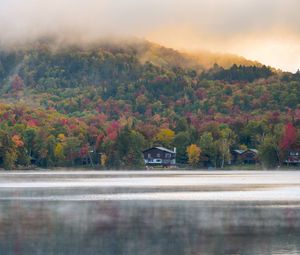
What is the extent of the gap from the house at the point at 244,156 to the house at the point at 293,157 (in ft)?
37.2

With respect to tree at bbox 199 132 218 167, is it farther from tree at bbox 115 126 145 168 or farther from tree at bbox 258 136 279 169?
tree at bbox 115 126 145 168

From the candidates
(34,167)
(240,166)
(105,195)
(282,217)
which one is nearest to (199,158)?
(240,166)

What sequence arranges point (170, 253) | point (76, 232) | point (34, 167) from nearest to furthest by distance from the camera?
point (170, 253), point (76, 232), point (34, 167)

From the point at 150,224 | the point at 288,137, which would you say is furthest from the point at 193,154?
the point at 150,224

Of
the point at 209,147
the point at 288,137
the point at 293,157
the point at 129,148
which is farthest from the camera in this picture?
the point at 209,147

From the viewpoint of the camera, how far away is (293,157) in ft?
605

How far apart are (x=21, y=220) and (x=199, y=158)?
13925 centimetres

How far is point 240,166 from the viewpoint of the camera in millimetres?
191125

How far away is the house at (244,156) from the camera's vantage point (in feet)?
640

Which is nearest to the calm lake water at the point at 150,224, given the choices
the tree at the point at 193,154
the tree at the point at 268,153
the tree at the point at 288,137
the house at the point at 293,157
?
the tree at the point at 268,153

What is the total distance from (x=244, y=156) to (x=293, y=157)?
51.7ft

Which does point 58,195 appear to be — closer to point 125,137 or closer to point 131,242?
point 131,242

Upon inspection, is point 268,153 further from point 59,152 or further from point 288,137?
point 59,152

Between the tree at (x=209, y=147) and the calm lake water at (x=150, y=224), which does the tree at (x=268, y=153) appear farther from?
the calm lake water at (x=150, y=224)
